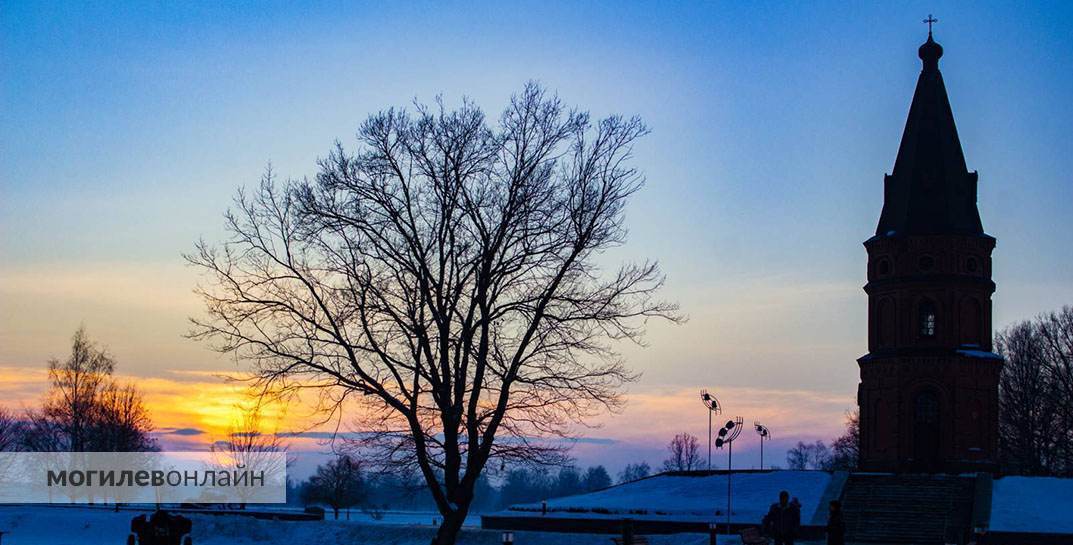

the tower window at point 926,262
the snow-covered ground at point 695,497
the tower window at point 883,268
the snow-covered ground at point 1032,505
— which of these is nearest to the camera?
the snow-covered ground at point 1032,505

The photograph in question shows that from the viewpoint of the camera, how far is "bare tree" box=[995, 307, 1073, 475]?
68750mm

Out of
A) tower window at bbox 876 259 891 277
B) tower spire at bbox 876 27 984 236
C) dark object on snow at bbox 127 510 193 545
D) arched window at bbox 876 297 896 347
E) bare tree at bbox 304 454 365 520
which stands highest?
tower spire at bbox 876 27 984 236

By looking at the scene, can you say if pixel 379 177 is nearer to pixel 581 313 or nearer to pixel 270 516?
pixel 581 313

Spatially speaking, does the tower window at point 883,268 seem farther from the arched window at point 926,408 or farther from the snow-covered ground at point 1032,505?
the snow-covered ground at point 1032,505

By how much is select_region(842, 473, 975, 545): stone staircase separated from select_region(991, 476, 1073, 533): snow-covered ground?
1104 mm

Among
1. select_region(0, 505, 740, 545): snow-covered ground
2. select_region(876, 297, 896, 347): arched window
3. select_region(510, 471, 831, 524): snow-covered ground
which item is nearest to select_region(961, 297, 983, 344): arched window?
select_region(876, 297, 896, 347): arched window

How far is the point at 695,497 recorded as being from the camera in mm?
46969

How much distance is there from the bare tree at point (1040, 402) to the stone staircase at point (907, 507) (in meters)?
23.5

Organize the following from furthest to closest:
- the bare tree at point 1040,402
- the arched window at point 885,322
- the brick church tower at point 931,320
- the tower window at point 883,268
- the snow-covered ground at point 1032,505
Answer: the bare tree at point 1040,402
the tower window at point 883,268
the arched window at point 885,322
the brick church tower at point 931,320
the snow-covered ground at point 1032,505

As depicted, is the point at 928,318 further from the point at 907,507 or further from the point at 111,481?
the point at 111,481

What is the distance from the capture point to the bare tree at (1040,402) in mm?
68750

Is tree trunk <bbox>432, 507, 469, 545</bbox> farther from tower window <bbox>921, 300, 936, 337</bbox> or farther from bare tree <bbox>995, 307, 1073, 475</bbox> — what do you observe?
bare tree <bbox>995, 307, 1073, 475</bbox>

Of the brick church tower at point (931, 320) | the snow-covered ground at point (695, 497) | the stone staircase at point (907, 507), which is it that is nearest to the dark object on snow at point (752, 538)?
the stone staircase at point (907, 507)

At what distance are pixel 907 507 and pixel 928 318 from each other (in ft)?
41.4
